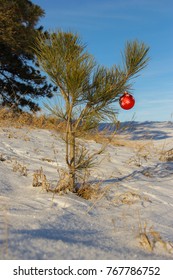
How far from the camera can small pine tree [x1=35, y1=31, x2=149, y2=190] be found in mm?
2711

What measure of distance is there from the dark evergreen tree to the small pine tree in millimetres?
3951

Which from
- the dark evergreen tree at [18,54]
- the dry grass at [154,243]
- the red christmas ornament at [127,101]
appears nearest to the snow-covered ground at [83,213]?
the dry grass at [154,243]

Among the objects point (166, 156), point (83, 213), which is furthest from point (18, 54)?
point (83, 213)

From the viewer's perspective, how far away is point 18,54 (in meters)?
7.35

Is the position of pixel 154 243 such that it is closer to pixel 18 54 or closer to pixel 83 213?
pixel 83 213

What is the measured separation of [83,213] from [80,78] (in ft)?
3.30

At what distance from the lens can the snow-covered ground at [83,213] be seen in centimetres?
158

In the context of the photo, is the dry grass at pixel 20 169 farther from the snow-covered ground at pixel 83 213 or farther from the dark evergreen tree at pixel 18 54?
the dark evergreen tree at pixel 18 54

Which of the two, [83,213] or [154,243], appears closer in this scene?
[154,243]

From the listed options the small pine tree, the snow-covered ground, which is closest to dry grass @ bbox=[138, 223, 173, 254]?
the snow-covered ground

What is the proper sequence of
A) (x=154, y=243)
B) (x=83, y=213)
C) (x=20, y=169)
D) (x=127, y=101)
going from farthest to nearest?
(x=20, y=169)
(x=127, y=101)
(x=83, y=213)
(x=154, y=243)

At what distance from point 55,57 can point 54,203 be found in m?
1.16

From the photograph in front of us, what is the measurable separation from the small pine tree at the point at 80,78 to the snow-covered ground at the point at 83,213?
389 millimetres
